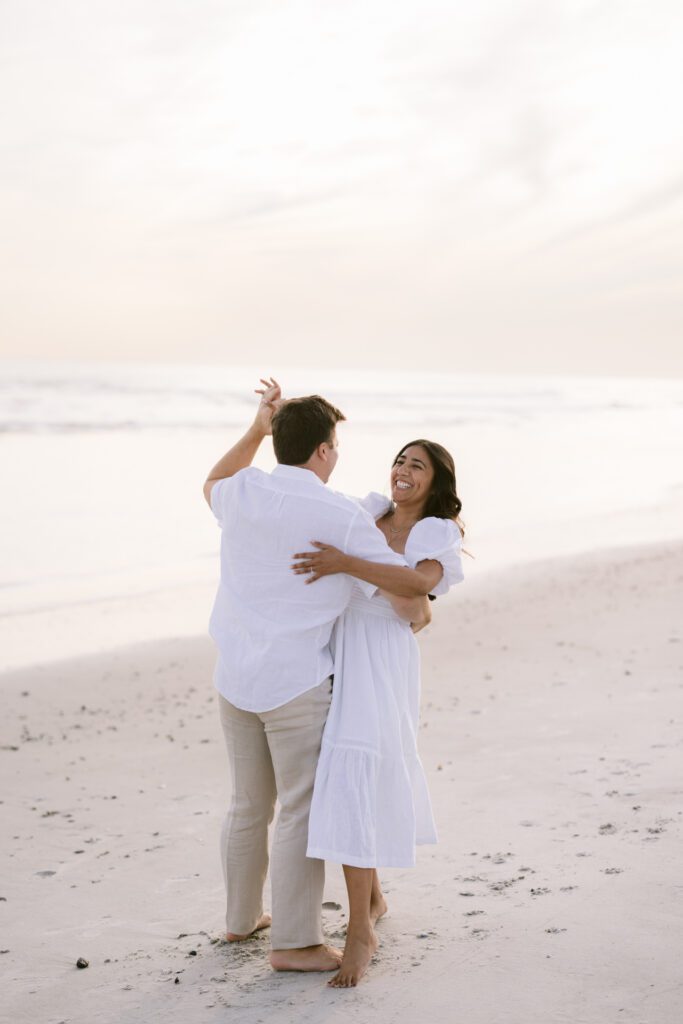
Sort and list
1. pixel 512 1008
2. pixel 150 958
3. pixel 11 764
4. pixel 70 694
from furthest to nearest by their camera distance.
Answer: pixel 70 694
pixel 11 764
pixel 150 958
pixel 512 1008

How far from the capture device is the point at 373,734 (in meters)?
3.58

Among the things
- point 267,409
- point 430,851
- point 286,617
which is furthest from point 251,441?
point 430,851

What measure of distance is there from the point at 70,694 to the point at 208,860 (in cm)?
309

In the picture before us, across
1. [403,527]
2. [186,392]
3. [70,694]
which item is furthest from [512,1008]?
[186,392]

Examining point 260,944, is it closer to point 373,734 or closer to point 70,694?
point 373,734

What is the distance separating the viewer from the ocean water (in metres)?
10.7

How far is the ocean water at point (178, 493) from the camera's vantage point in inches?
423

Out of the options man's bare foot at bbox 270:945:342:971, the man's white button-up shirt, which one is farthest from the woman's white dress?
man's bare foot at bbox 270:945:342:971

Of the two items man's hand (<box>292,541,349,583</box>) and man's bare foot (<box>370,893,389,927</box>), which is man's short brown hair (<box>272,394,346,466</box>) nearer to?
man's hand (<box>292,541,349,583</box>)

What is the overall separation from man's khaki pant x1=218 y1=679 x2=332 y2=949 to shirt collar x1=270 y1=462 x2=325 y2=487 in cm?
69

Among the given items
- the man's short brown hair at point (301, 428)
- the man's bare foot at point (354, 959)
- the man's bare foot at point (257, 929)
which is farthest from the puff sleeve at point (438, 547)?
the man's bare foot at point (257, 929)

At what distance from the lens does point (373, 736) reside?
3.58 meters

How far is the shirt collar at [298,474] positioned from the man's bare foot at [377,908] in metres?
1.69

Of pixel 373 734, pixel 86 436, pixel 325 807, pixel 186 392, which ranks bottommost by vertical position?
pixel 325 807
